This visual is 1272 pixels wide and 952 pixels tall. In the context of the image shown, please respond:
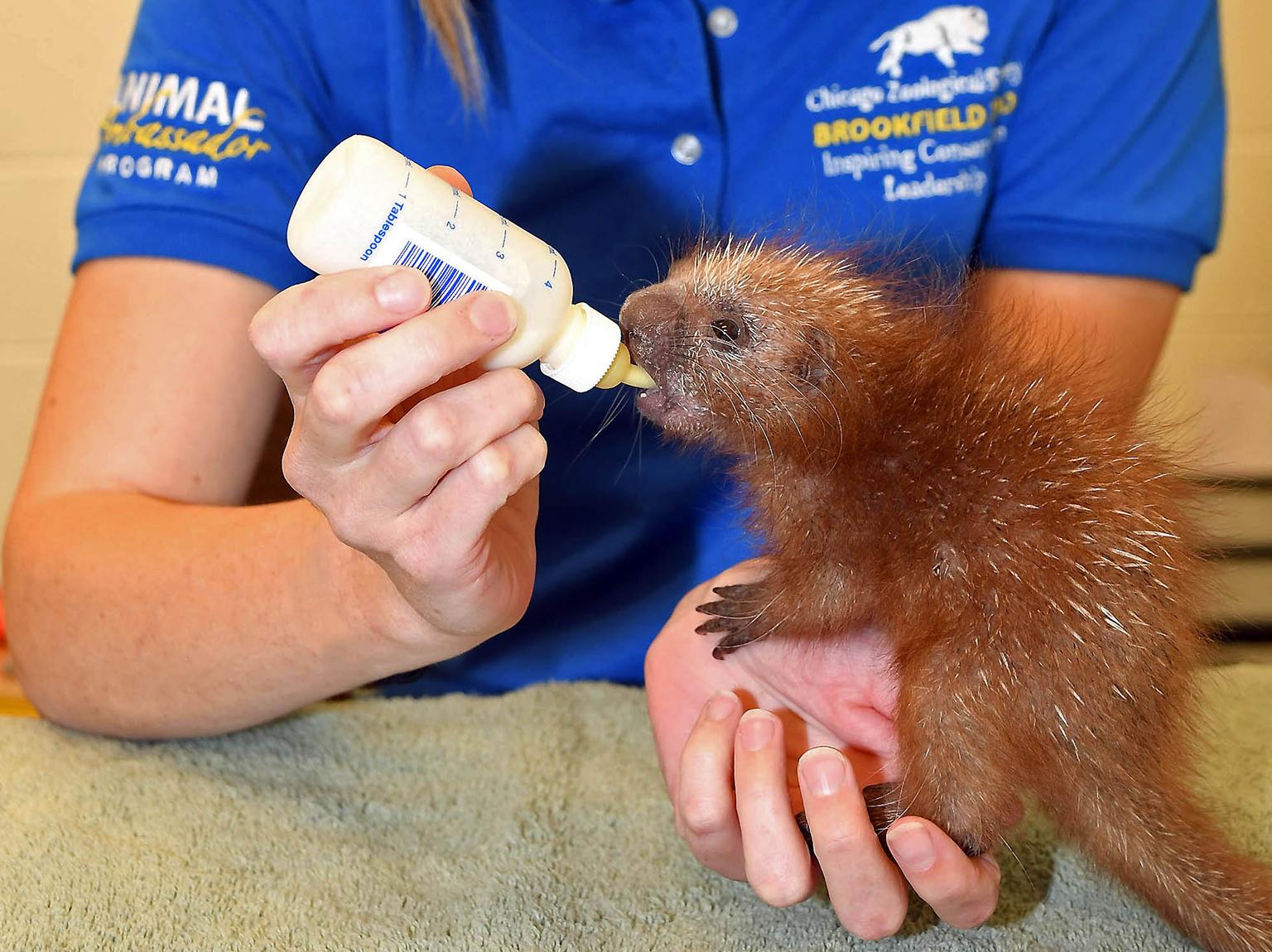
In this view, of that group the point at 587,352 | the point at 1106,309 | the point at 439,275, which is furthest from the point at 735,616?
the point at 1106,309

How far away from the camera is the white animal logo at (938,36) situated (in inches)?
43.2

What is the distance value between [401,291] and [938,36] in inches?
30.4

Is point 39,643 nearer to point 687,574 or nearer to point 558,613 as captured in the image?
point 558,613

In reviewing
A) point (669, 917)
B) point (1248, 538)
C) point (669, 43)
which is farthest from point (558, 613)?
point (1248, 538)

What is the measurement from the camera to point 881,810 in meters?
0.79

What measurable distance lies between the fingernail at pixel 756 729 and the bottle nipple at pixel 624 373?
27cm

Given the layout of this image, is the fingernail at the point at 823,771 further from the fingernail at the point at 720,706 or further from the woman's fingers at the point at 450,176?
the woman's fingers at the point at 450,176

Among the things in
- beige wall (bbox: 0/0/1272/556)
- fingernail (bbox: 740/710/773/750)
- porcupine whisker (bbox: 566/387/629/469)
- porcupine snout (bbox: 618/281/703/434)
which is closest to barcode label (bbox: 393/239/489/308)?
porcupine snout (bbox: 618/281/703/434)

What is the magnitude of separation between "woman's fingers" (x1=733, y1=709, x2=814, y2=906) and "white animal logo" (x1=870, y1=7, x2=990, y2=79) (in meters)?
0.75

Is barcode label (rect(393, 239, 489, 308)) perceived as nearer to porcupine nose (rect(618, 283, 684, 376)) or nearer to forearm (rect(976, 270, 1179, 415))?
porcupine nose (rect(618, 283, 684, 376))

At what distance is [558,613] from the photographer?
1.31m

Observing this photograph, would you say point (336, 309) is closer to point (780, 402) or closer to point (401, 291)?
point (401, 291)

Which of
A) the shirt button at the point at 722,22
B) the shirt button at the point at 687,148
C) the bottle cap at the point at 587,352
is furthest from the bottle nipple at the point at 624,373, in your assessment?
the shirt button at the point at 722,22

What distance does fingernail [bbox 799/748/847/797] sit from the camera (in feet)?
2.35
